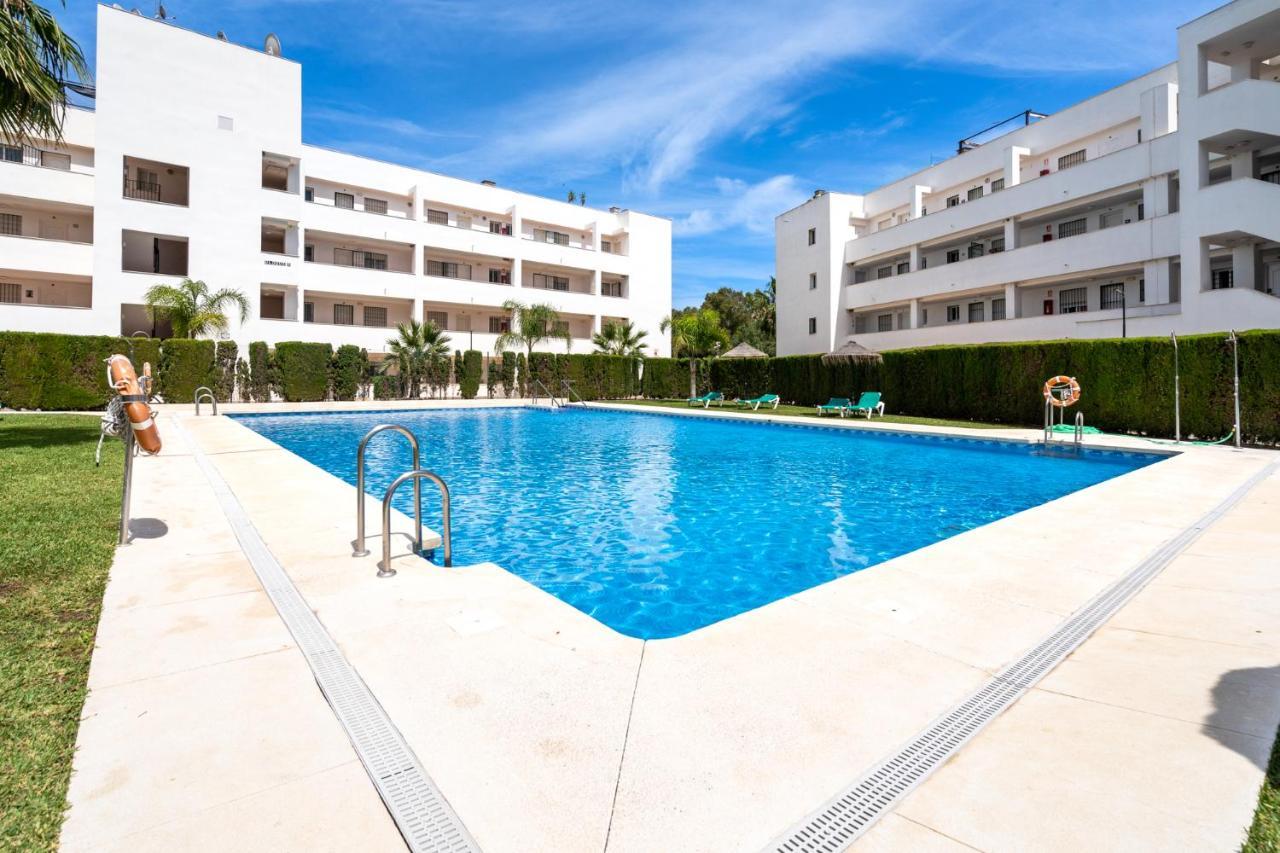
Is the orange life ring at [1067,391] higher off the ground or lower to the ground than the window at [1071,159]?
lower

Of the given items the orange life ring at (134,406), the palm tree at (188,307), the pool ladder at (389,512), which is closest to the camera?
the pool ladder at (389,512)

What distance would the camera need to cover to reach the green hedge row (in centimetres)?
1345

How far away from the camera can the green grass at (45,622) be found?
2145mm

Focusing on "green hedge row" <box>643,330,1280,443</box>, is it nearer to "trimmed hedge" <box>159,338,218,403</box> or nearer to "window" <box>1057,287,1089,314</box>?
"window" <box>1057,287,1089,314</box>

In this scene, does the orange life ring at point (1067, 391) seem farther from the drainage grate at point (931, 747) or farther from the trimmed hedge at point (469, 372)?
the trimmed hedge at point (469, 372)

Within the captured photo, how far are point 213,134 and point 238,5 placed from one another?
5989 mm

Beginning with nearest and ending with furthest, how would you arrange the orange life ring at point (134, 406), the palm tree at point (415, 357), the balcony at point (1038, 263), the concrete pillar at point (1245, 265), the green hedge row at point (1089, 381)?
the orange life ring at point (134, 406) → the green hedge row at point (1089, 381) → the concrete pillar at point (1245, 265) → the balcony at point (1038, 263) → the palm tree at point (415, 357)

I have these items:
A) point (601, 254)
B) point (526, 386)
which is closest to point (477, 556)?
point (526, 386)

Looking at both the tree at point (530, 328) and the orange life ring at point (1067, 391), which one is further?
the tree at point (530, 328)

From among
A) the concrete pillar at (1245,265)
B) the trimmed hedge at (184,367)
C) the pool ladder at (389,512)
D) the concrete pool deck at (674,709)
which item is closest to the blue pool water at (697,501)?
the pool ladder at (389,512)

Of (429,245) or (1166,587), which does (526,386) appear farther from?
(1166,587)

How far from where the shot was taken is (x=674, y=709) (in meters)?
2.79

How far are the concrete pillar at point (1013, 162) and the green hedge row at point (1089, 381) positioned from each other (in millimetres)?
12692

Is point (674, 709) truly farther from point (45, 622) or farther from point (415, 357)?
point (415, 357)
